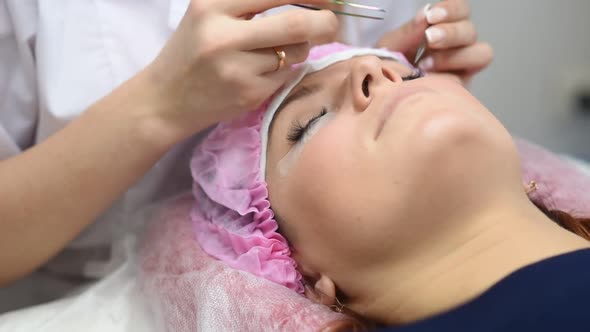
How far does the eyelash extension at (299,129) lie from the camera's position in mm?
740

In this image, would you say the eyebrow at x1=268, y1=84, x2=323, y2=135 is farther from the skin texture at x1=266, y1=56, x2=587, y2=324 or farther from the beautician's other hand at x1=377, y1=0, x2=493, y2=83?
the beautician's other hand at x1=377, y1=0, x2=493, y2=83

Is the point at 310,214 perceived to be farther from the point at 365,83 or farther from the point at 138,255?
the point at 138,255

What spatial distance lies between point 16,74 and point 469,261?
705 mm

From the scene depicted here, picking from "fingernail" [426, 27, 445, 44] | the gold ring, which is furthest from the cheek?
"fingernail" [426, 27, 445, 44]

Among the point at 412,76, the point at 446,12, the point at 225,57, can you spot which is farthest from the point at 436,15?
the point at 225,57

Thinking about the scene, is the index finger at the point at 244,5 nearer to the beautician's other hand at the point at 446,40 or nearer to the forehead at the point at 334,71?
the forehead at the point at 334,71

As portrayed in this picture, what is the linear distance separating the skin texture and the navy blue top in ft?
0.13

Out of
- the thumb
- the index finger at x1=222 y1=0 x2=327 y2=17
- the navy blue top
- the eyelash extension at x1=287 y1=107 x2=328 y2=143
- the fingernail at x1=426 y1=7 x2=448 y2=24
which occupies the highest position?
the index finger at x1=222 y1=0 x2=327 y2=17

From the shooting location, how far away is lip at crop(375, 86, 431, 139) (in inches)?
26.4

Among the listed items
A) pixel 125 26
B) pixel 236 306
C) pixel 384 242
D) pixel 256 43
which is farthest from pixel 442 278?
pixel 125 26

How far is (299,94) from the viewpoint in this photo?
784 mm

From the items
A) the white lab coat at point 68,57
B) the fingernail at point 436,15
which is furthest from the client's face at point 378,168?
the white lab coat at point 68,57

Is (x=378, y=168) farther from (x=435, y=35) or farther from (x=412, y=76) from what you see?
(x=435, y=35)

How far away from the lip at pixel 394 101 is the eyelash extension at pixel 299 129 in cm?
9
